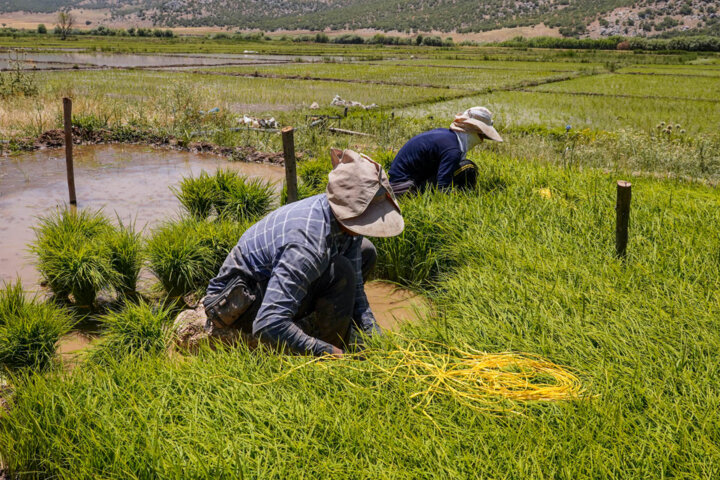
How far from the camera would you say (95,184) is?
7.35 meters

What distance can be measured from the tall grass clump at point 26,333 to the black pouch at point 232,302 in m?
1.04

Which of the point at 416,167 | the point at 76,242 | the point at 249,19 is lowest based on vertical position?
the point at 76,242

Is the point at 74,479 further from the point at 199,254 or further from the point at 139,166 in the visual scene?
the point at 139,166

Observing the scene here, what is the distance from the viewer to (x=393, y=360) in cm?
257

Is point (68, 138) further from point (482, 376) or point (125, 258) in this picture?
point (482, 376)

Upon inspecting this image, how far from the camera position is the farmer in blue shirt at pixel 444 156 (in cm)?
478

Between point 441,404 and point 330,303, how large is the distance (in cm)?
82

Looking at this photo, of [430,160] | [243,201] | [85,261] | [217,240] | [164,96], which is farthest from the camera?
[164,96]

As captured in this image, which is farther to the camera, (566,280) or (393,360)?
(566,280)

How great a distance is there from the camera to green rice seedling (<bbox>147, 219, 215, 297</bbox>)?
4039mm

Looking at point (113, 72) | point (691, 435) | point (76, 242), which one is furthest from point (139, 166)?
point (113, 72)

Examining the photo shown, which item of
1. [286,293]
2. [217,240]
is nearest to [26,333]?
[217,240]

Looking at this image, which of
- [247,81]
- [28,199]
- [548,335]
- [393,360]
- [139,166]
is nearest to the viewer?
[393,360]

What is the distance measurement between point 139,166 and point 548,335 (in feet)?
23.6
